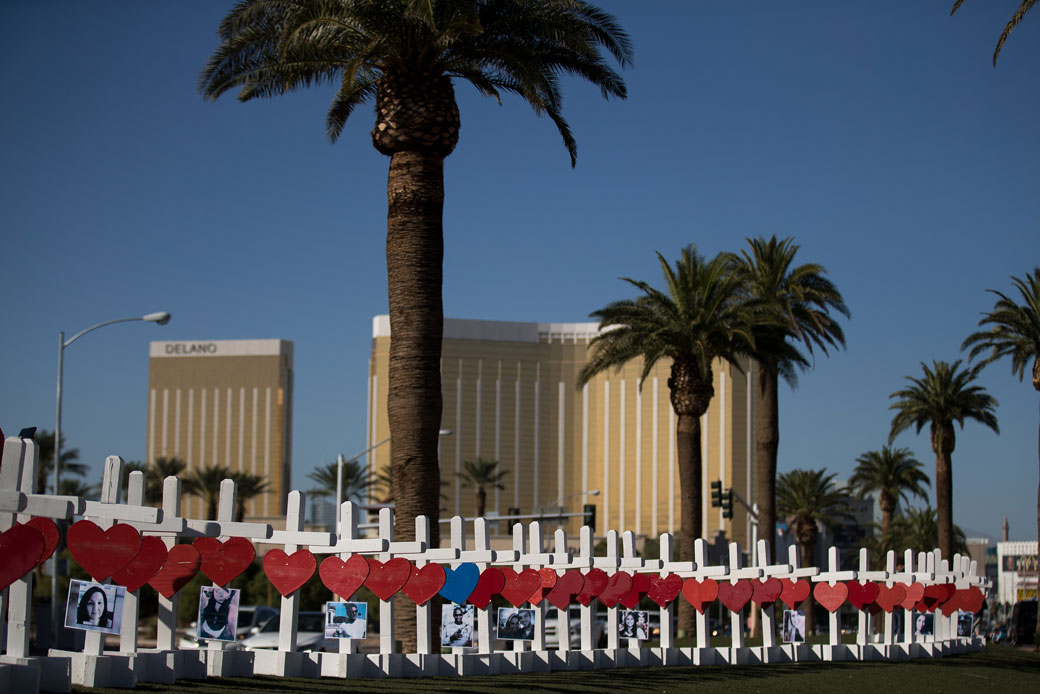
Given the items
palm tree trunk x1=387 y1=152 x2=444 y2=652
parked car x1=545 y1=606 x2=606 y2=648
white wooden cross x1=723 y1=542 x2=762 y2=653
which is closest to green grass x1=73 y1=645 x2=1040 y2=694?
white wooden cross x1=723 y1=542 x2=762 y2=653

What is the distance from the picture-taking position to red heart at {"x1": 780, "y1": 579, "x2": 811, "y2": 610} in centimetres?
2064

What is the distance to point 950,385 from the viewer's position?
5225cm

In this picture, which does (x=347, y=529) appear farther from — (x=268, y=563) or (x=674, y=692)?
(x=674, y=692)

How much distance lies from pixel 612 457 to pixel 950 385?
98.3 metres

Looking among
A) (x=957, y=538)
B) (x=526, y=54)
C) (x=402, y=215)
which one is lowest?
(x=957, y=538)

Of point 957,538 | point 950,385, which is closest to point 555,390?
point 957,538

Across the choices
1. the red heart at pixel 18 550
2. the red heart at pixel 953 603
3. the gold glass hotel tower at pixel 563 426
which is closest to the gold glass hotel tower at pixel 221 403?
the gold glass hotel tower at pixel 563 426

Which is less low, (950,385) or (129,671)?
(950,385)

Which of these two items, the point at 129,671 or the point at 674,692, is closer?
the point at 129,671

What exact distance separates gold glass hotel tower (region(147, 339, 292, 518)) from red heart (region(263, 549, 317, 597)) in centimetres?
16184

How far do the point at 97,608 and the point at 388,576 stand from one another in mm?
4137

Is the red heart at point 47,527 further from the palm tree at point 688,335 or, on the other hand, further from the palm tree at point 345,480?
the palm tree at point 345,480

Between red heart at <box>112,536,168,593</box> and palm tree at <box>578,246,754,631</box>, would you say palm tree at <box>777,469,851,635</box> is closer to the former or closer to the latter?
palm tree at <box>578,246,754,631</box>

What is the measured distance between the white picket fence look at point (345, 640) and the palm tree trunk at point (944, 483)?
27099 mm
